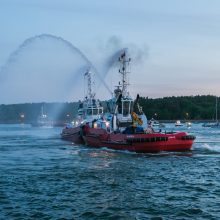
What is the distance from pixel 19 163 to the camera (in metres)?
41.2

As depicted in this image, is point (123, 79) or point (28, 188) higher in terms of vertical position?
point (123, 79)

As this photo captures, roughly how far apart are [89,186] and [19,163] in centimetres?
1553

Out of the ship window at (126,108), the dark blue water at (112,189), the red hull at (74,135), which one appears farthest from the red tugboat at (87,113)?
the dark blue water at (112,189)

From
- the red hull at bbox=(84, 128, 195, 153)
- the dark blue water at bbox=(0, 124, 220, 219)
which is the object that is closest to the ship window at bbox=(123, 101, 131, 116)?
the red hull at bbox=(84, 128, 195, 153)

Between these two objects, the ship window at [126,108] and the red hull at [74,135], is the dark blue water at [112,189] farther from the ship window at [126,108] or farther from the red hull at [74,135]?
the red hull at [74,135]

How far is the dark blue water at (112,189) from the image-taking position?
20.8m

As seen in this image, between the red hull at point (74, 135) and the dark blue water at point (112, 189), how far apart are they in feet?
104

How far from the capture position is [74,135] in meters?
77.1

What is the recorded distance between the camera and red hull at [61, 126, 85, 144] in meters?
72.9

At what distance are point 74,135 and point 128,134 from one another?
29.8 m

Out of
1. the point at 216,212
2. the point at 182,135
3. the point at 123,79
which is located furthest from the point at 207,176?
the point at 123,79

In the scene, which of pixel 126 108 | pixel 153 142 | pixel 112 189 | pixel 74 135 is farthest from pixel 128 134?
pixel 74 135

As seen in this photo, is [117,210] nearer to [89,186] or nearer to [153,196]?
[153,196]

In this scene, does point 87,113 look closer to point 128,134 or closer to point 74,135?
point 74,135
